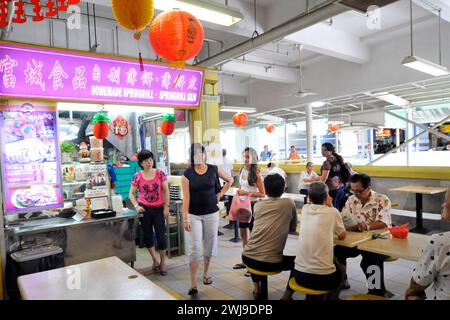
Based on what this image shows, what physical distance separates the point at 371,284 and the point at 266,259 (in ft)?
4.13

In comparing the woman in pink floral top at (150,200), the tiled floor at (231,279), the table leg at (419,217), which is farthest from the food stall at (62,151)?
the table leg at (419,217)

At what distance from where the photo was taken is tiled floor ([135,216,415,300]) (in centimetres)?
362

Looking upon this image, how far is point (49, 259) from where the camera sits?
139 inches

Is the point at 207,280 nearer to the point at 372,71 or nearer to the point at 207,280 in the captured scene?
the point at 207,280

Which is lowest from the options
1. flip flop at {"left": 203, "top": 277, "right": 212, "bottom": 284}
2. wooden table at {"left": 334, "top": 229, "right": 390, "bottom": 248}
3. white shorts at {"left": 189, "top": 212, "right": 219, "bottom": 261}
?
flip flop at {"left": 203, "top": 277, "right": 212, "bottom": 284}

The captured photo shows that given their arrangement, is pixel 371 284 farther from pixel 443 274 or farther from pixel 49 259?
pixel 49 259

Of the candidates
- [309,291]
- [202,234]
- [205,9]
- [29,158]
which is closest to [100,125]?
[29,158]

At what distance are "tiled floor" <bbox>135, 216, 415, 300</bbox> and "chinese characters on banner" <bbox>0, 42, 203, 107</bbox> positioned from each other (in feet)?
7.82

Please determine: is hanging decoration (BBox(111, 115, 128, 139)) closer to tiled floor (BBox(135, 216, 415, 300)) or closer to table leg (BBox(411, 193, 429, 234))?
tiled floor (BBox(135, 216, 415, 300))

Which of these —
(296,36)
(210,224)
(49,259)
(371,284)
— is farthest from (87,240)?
(296,36)

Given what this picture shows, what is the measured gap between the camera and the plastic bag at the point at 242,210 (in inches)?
167

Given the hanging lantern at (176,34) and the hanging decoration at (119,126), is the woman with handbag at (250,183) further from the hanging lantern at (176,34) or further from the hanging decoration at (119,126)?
the hanging decoration at (119,126)

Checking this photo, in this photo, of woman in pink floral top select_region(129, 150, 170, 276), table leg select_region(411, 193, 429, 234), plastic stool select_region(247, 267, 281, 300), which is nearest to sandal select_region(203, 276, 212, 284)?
woman in pink floral top select_region(129, 150, 170, 276)

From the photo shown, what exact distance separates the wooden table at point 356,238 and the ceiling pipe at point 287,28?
81.2 inches
